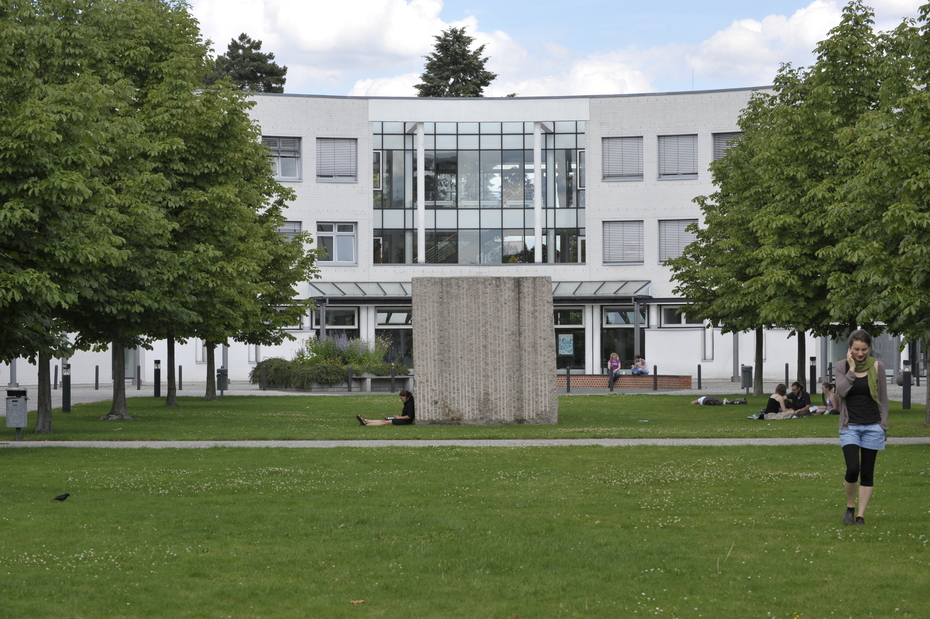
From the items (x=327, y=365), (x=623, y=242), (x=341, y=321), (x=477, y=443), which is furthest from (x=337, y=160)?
(x=477, y=443)

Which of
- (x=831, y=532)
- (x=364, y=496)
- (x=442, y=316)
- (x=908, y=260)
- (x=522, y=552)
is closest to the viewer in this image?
(x=522, y=552)

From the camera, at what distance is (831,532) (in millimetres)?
9922

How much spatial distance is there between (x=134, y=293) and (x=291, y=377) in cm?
1833

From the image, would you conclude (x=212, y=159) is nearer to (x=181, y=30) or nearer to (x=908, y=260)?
(x=181, y=30)

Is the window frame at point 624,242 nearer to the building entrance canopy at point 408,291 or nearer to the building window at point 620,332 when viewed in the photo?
the building entrance canopy at point 408,291

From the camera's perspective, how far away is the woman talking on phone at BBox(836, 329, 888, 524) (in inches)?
407

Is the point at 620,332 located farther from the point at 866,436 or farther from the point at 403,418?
the point at 866,436

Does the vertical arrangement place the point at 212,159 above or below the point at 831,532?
above

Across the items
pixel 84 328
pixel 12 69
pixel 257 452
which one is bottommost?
pixel 257 452

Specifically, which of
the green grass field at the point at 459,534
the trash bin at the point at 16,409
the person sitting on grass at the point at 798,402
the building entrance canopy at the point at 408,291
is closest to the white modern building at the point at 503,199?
the building entrance canopy at the point at 408,291

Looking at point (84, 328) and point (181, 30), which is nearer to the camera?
point (84, 328)

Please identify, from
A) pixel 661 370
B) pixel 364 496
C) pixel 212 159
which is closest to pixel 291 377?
pixel 212 159

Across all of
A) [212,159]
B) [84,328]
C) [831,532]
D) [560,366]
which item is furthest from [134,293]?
[560,366]

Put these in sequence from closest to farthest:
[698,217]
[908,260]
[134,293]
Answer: [908,260]
[134,293]
[698,217]
